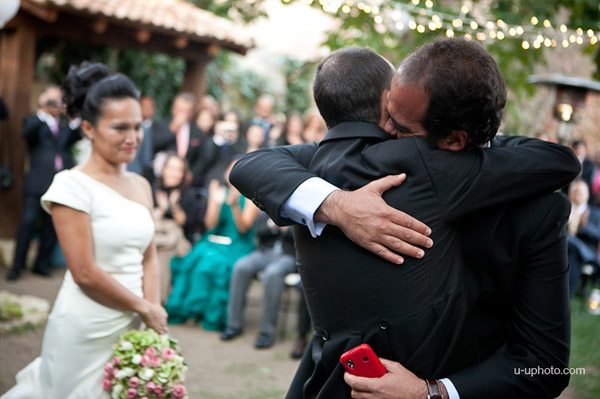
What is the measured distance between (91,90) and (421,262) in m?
2.31

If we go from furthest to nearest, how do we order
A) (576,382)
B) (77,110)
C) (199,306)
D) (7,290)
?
(7,290), (199,306), (576,382), (77,110)

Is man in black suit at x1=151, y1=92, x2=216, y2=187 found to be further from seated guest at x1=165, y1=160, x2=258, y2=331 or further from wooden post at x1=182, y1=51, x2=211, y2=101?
wooden post at x1=182, y1=51, x2=211, y2=101

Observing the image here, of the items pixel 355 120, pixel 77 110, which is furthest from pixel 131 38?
pixel 355 120

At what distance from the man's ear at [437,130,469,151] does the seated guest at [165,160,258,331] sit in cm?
622

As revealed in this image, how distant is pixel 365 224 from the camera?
2.00 metres

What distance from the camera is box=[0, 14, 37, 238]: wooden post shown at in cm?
1102

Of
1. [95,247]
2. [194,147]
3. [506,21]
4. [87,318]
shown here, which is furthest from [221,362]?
[194,147]

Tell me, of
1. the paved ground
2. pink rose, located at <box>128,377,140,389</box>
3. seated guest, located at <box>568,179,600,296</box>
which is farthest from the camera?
seated guest, located at <box>568,179,600,296</box>

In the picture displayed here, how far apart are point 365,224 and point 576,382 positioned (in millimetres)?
5493

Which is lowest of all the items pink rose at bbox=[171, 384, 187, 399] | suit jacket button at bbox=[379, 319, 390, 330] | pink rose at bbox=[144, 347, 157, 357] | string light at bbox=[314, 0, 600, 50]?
pink rose at bbox=[171, 384, 187, 399]

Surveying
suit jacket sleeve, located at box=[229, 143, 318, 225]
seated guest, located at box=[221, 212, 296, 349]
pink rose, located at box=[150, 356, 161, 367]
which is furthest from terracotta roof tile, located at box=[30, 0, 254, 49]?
suit jacket sleeve, located at box=[229, 143, 318, 225]

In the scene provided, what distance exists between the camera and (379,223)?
1995 millimetres

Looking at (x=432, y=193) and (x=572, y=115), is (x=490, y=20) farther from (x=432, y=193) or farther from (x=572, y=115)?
(x=432, y=193)

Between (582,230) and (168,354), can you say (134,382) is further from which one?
(582,230)
